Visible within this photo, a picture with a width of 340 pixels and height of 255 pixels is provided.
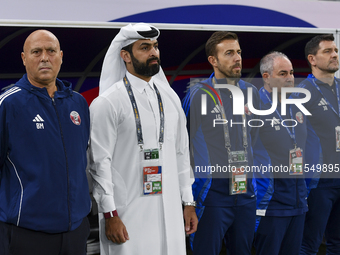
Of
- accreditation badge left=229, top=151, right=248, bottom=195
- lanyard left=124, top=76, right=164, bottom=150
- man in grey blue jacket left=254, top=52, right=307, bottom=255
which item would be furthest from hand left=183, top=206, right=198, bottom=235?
man in grey blue jacket left=254, top=52, right=307, bottom=255

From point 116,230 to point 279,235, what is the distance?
4.08ft

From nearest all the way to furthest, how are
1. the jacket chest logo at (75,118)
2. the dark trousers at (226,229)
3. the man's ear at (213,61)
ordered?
the jacket chest logo at (75,118), the dark trousers at (226,229), the man's ear at (213,61)

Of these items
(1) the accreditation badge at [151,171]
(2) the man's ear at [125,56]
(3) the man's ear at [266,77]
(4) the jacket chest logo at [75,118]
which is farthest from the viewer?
(3) the man's ear at [266,77]

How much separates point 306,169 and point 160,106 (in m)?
1.38

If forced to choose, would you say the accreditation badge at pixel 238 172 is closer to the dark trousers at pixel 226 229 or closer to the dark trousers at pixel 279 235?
the dark trousers at pixel 226 229

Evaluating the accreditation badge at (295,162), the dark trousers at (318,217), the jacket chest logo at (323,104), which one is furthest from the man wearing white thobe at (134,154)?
the jacket chest logo at (323,104)

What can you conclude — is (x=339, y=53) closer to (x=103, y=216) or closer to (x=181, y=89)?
(x=181, y=89)

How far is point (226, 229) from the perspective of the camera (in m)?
2.78

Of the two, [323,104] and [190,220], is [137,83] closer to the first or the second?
[190,220]

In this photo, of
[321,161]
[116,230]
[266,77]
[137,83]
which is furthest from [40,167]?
[321,161]

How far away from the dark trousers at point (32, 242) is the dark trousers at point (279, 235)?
144cm

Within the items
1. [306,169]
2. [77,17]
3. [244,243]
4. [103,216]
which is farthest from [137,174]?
[306,169]

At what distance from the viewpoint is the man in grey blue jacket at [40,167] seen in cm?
197

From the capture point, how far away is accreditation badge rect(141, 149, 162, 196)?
93.9 inches
